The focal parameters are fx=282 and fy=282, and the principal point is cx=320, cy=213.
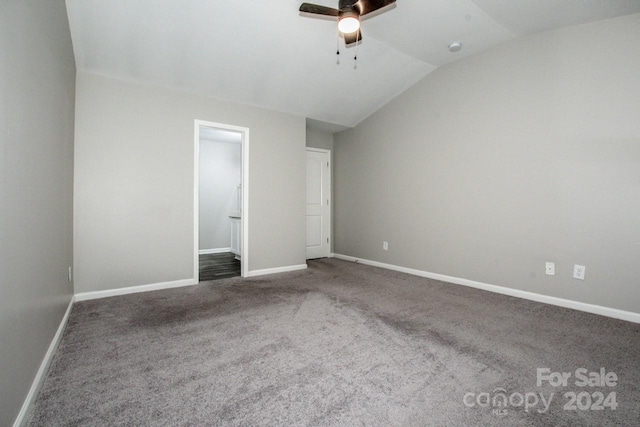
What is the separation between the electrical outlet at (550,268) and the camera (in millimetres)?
2877

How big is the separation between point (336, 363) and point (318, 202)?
12.7ft

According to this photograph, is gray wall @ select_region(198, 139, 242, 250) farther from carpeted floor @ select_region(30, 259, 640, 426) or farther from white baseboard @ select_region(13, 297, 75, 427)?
white baseboard @ select_region(13, 297, 75, 427)

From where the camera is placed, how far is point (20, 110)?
131cm

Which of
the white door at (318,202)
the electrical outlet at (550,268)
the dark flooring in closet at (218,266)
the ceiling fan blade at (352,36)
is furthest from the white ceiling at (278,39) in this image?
the dark flooring in closet at (218,266)

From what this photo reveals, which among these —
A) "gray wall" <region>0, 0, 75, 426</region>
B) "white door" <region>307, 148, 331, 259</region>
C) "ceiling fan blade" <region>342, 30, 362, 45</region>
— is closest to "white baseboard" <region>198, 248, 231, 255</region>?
"white door" <region>307, 148, 331, 259</region>

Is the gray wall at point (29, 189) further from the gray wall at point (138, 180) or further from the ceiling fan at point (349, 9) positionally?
the ceiling fan at point (349, 9)

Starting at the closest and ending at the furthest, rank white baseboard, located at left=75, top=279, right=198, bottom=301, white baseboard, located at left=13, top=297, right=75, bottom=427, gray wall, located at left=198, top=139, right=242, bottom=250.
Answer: white baseboard, located at left=13, top=297, right=75, bottom=427, white baseboard, located at left=75, top=279, right=198, bottom=301, gray wall, located at left=198, top=139, right=242, bottom=250

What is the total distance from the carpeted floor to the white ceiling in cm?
258

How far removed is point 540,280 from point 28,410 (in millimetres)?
4050

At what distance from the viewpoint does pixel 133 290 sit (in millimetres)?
3234

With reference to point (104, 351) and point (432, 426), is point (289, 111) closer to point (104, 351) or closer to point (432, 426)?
point (104, 351)

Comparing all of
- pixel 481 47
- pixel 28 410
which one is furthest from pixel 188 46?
pixel 481 47

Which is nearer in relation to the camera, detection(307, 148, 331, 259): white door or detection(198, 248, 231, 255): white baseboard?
detection(307, 148, 331, 259): white door

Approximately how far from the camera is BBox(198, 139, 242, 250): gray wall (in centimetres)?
630
